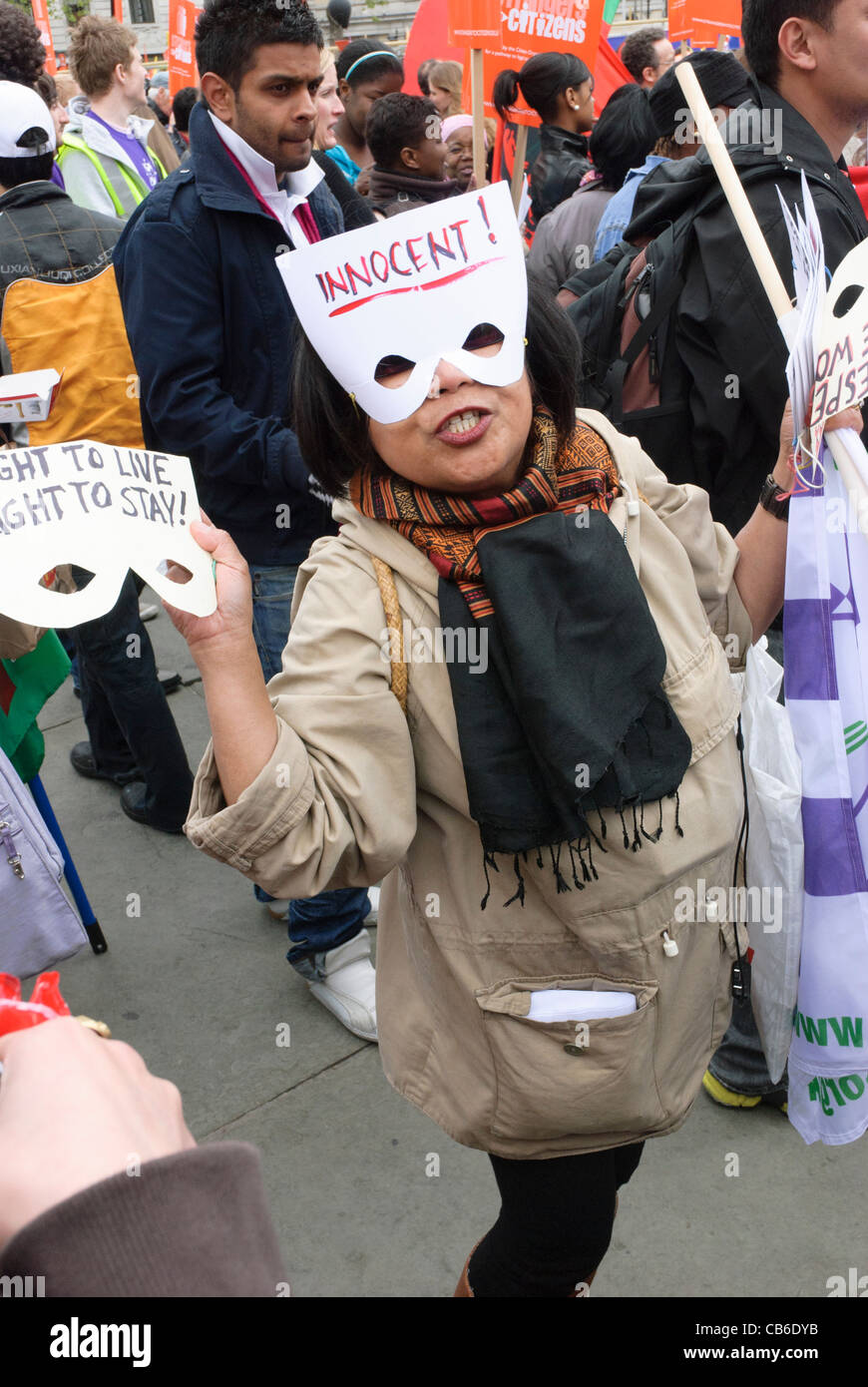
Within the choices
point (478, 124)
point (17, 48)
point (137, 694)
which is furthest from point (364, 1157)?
point (17, 48)

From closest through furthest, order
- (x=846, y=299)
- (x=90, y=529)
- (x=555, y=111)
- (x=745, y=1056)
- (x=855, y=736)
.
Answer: (x=90, y=529) → (x=855, y=736) → (x=846, y=299) → (x=745, y=1056) → (x=555, y=111)

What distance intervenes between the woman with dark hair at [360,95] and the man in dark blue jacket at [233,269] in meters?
3.14

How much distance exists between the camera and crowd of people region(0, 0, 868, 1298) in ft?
4.35

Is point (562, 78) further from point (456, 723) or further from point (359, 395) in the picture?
point (456, 723)

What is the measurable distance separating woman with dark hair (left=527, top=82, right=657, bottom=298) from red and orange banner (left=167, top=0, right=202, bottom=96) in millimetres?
3834

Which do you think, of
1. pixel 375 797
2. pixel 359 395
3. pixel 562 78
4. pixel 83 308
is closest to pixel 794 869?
pixel 375 797

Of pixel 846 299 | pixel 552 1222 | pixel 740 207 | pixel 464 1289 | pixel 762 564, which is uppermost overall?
pixel 740 207

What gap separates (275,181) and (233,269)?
0.29m

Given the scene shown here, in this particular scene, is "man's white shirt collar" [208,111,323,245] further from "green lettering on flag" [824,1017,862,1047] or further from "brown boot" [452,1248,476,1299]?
"brown boot" [452,1248,476,1299]

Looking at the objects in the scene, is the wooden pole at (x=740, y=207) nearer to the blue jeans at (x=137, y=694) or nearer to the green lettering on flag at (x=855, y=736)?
the green lettering on flag at (x=855, y=736)

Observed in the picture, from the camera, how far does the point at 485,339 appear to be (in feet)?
5.27

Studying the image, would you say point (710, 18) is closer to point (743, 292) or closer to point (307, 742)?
point (743, 292)

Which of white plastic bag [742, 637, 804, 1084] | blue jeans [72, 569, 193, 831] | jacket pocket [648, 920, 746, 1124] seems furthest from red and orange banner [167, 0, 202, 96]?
jacket pocket [648, 920, 746, 1124]

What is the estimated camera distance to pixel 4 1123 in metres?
0.85
